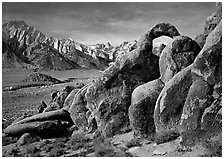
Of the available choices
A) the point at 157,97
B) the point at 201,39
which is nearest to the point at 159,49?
the point at 201,39

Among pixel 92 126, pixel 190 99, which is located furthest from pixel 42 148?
pixel 190 99

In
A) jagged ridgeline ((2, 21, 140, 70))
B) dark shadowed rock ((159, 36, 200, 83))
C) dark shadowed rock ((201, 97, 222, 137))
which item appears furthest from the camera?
jagged ridgeline ((2, 21, 140, 70))

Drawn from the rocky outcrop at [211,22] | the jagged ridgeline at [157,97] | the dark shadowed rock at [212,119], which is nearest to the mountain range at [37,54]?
the jagged ridgeline at [157,97]

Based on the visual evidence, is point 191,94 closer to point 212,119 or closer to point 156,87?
point 212,119

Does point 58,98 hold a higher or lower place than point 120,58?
lower

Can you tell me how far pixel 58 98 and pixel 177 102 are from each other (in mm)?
10781

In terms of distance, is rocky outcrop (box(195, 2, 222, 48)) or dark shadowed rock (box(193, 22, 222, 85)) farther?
rocky outcrop (box(195, 2, 222, 48))

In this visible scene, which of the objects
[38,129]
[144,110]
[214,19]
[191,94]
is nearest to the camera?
[191,94]

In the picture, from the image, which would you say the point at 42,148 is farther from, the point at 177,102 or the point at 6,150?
the point at 177,102

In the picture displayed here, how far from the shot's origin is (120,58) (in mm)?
15211

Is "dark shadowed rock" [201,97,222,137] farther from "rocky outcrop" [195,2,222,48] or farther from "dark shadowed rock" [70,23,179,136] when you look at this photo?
"dark shadowed rock" [70,23,179,136]

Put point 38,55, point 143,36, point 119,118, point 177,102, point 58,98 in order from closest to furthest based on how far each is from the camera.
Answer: point 177,102 → point 119,118 → point 143,36 → point 58,98 → point 38,55

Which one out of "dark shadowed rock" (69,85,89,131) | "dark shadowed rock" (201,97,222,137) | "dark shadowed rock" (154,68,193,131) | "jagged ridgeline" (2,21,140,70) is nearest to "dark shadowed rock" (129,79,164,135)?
"dark shadowed rock" (154,68,193,131)

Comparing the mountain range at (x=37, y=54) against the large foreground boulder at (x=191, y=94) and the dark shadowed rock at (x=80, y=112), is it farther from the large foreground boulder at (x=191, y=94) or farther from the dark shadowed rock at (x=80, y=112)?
the large foreground boulder at (x=191, y=94)
